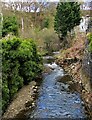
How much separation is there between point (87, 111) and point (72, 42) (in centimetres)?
972

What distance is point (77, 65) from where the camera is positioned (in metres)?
11.7

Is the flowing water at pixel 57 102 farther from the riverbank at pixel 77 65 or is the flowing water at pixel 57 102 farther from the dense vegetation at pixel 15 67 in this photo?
the dense vegetation at pixel 15 67

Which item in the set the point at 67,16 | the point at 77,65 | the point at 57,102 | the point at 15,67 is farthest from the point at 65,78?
the point at 67,16

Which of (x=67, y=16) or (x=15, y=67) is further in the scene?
(x=67, y=16)

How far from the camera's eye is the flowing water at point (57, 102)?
6213 mm

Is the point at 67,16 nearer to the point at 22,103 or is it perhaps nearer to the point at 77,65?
the point at 77,65

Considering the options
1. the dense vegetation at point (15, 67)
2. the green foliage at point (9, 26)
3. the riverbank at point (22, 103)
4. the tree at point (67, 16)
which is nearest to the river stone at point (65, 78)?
the dense vegetation at point (15, 67)

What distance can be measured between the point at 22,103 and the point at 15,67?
1447 mm

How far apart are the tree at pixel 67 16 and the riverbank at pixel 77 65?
100 cm

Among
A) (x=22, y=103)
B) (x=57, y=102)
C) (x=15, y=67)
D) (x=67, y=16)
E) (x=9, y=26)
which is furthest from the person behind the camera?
(x=67, y=16)

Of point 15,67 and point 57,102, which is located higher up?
point 15,67

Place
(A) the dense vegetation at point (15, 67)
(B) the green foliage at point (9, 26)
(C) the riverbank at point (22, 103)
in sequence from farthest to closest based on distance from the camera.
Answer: (B) the green foliage at point (9, 26) → (A) the dense vegetation at point (15, 67) → (C) the riverbank at point (22, 103)

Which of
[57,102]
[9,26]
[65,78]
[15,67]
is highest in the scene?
[9,26]

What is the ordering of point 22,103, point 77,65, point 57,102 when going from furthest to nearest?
point 77,65, point 57,102, point 22,103
